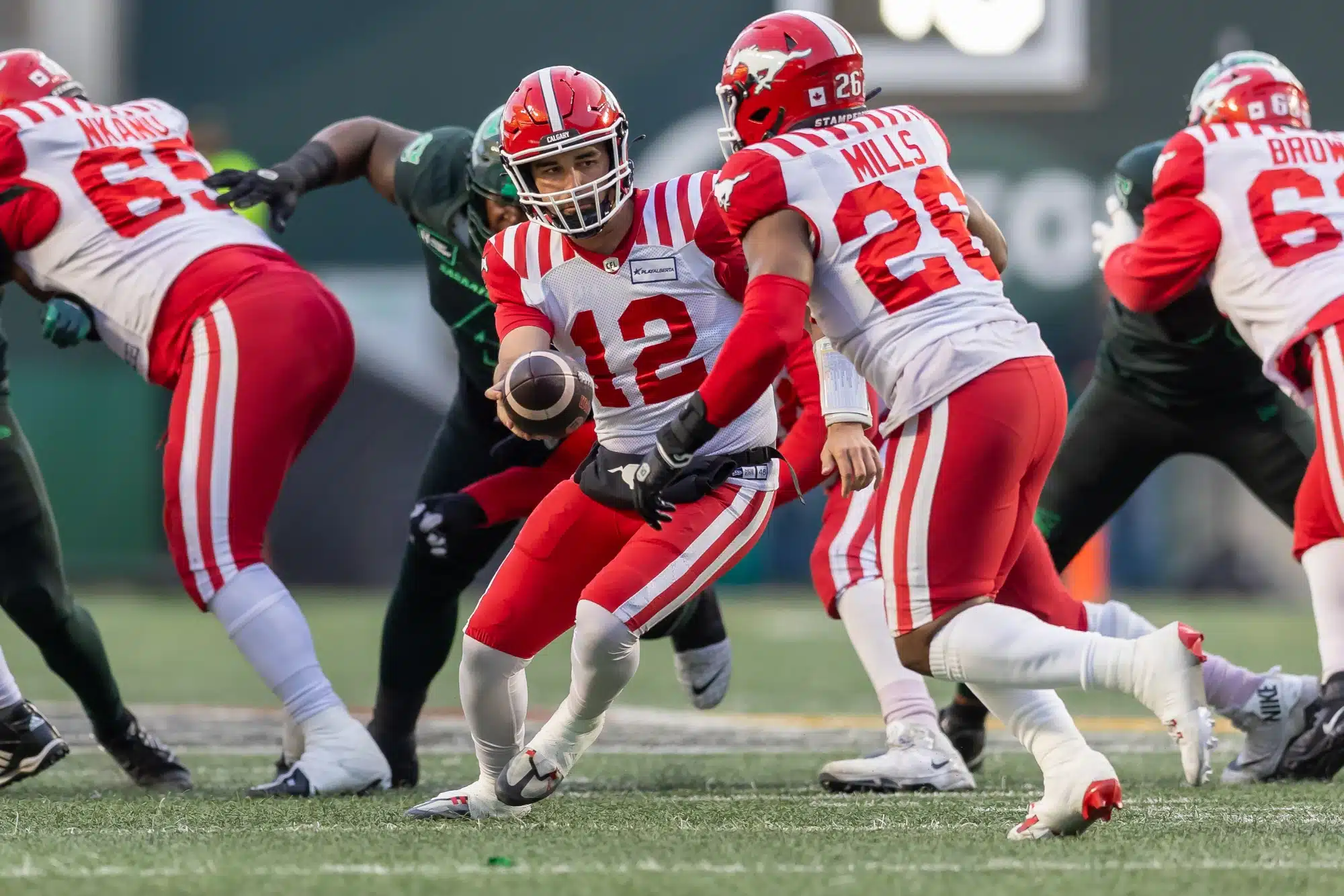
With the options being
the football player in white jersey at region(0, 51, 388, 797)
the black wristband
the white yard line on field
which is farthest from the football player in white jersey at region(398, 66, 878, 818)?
the black wristband

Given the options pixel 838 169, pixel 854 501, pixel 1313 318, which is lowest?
pixel 854 501

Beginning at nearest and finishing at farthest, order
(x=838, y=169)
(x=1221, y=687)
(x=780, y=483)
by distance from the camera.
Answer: (x=838, y=169), (x=780, y=483), (x=1221, y=687)

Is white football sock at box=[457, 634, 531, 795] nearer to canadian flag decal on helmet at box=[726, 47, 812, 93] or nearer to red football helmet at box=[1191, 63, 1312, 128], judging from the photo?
canadian flag decal on helmet at box=[726, 47, 812, 93]

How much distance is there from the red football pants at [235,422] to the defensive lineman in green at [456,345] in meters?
0.26

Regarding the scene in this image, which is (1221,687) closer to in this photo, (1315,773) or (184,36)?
(1315,773)

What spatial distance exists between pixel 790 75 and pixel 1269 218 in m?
1.52

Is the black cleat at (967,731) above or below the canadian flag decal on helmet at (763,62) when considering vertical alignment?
below

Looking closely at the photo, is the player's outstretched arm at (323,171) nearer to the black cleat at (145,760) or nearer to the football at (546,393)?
the football at (546,393)

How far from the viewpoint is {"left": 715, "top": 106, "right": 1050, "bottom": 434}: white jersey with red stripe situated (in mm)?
3549

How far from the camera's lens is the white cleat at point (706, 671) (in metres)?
5.28

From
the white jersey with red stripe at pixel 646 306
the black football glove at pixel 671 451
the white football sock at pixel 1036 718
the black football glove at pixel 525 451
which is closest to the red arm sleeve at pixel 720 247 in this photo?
the white jersey with red stripe at pixel 646 306

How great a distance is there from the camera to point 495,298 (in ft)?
13.3

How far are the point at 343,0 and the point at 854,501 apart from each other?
30.7 ft

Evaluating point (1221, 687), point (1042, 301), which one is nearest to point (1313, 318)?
point (1221, 687)
